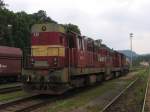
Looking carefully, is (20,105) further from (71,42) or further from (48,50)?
(71,42)

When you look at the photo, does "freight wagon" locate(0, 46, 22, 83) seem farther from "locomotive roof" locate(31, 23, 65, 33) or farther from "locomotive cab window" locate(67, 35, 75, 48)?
"locomotive cab window" locate(67, 35, 75, 48)

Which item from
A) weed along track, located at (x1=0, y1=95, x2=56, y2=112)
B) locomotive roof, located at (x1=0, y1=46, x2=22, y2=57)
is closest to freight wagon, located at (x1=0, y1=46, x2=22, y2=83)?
locomotive roof, located at (x1=0, y1=46, x2=22, y2=57)

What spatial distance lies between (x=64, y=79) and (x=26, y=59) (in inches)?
105

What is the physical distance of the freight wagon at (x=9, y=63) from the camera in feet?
97.5

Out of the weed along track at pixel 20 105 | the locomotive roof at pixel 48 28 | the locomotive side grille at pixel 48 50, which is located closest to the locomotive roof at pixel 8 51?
the locomotive roof at pixel 48 28

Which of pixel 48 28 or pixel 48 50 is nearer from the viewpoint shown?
pixel 48 50

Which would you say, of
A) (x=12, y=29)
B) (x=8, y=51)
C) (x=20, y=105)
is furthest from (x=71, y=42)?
(x=12, y=29)

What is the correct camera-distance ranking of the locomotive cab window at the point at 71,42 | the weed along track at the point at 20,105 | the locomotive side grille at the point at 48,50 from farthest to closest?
the locomotive cab window at the point at 71,42, the locomotive side grille at the point at 48,50, the weed along track at the point at 20,105

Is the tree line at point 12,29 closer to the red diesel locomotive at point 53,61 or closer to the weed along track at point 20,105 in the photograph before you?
the red diesel locomotive at point 53,61

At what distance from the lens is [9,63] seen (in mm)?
30859

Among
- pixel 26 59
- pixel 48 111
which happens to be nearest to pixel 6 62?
pixel 26 59

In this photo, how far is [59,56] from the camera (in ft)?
61.4

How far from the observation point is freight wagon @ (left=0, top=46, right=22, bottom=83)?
29719 millimetres

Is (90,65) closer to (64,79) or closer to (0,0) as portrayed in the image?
(64,79)
